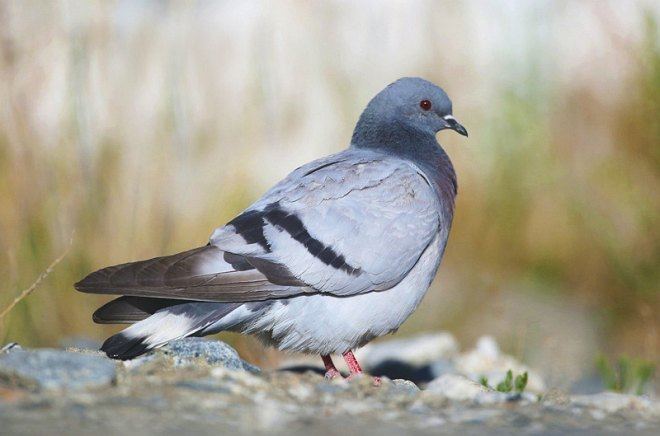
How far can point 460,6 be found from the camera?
388 inches

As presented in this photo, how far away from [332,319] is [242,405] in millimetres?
1484

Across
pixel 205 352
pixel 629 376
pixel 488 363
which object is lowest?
pixel 488 363

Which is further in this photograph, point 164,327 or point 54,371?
point 164,327

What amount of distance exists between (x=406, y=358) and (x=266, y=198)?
2.41m

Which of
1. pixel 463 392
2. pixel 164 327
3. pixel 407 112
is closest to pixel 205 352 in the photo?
pixel 164 327

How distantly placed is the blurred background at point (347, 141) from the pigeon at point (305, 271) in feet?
6.92

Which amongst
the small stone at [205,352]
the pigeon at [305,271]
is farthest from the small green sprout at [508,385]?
the small stone at [205,352]

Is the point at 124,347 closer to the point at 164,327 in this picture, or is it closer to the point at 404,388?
the point at 164,327

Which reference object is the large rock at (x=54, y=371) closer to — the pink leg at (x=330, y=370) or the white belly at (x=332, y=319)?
the white belly at (x=332, y=319)

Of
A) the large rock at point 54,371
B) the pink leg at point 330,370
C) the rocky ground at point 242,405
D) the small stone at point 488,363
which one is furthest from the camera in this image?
the small stone at point 488,363

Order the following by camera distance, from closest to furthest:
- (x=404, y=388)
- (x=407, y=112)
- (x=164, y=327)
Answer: (x=404, y=388) < (x=164, y=327) < (x=407, y=112)

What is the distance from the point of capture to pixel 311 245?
510 cm

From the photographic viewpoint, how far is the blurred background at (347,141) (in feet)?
25.1

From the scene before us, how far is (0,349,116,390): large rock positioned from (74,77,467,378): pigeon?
2.80ft
